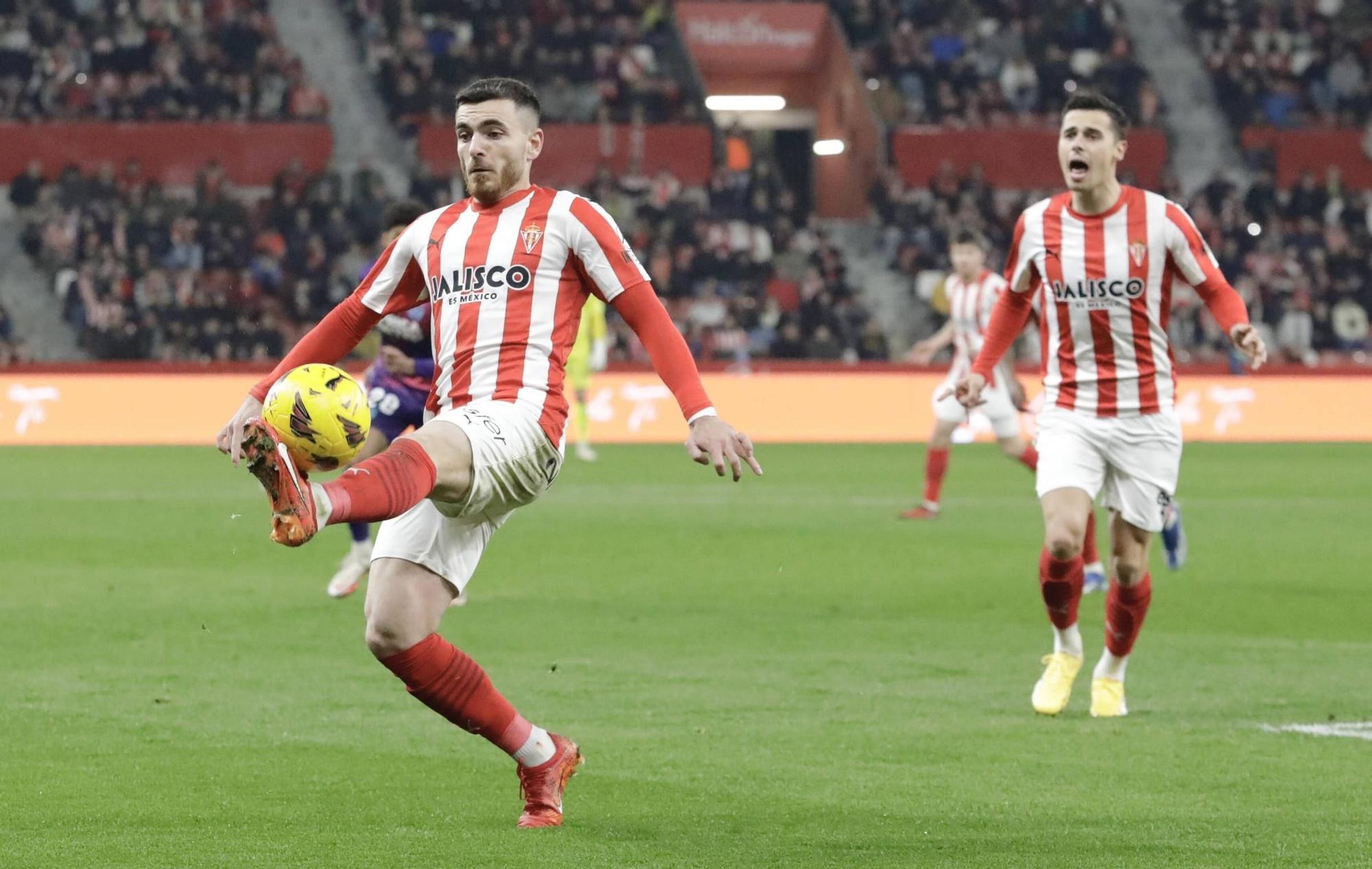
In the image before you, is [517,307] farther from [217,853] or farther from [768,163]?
[768,163]

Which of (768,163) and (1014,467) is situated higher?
(768,163)

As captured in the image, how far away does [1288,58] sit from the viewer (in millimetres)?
36250

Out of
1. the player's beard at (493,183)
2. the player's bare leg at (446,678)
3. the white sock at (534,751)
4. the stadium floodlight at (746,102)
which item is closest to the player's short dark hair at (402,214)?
the player's beard at (493,183)

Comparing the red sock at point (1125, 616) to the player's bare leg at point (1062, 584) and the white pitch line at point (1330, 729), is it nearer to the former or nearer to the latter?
the player's bare leg at point (1062, 584)

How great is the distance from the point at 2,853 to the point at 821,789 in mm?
2352

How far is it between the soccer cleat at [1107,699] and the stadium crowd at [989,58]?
27549 millimetres

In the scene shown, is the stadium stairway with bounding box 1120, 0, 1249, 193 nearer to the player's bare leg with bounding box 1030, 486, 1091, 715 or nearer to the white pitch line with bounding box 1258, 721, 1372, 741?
the player's bare leg with bounding box 1030, 486, 1091, 715

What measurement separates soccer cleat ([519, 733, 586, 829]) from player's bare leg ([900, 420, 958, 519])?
33.4 feet

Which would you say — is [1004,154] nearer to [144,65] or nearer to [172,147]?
[172,147]

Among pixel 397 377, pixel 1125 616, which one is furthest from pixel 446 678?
pixel 397 377

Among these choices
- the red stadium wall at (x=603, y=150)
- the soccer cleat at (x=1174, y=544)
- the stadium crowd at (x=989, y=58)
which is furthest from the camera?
the stadium crowd at (x=989, y=58)

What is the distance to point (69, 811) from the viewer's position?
574 cm

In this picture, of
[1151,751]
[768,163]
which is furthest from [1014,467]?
[1151,751]

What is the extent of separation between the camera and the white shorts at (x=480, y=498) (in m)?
5.41
